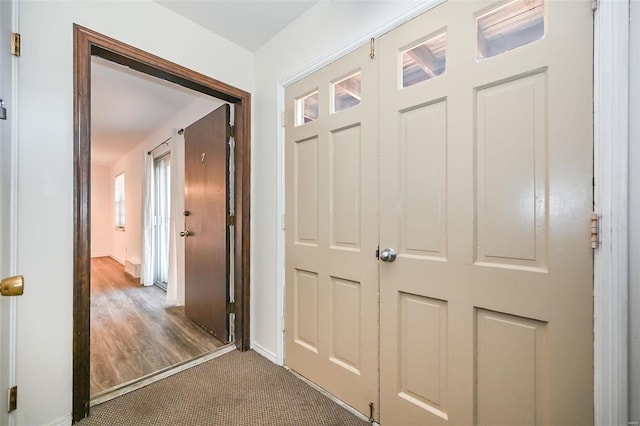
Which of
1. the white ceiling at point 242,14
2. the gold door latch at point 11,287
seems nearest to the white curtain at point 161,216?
the white ceiling at point 242,14

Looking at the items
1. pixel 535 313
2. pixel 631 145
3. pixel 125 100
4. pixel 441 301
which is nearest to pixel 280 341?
pixel 441 301

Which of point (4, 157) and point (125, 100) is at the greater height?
point (125, 100)

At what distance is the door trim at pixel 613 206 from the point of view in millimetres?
872

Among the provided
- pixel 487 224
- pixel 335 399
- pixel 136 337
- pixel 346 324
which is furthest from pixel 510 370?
pixel 136 337

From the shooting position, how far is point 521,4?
1.09m

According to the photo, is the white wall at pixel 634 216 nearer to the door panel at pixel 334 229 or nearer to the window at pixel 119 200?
the door panel at pixel 334 229

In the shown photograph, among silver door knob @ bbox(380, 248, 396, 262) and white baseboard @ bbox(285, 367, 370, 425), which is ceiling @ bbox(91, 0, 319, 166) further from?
white baseboard @ bbox(285, 367, 370, 425)

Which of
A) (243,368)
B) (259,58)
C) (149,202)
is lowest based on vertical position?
(243,368)

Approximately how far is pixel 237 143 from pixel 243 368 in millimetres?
1761

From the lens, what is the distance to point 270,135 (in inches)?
84.8

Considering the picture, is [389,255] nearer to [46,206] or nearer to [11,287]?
[11,287]

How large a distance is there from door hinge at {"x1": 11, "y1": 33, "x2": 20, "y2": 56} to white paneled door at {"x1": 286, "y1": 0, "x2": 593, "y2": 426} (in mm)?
1560

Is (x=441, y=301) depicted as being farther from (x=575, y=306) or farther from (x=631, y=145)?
(x=631, y=145)

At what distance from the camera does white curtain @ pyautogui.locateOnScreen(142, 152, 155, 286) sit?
460 cm
